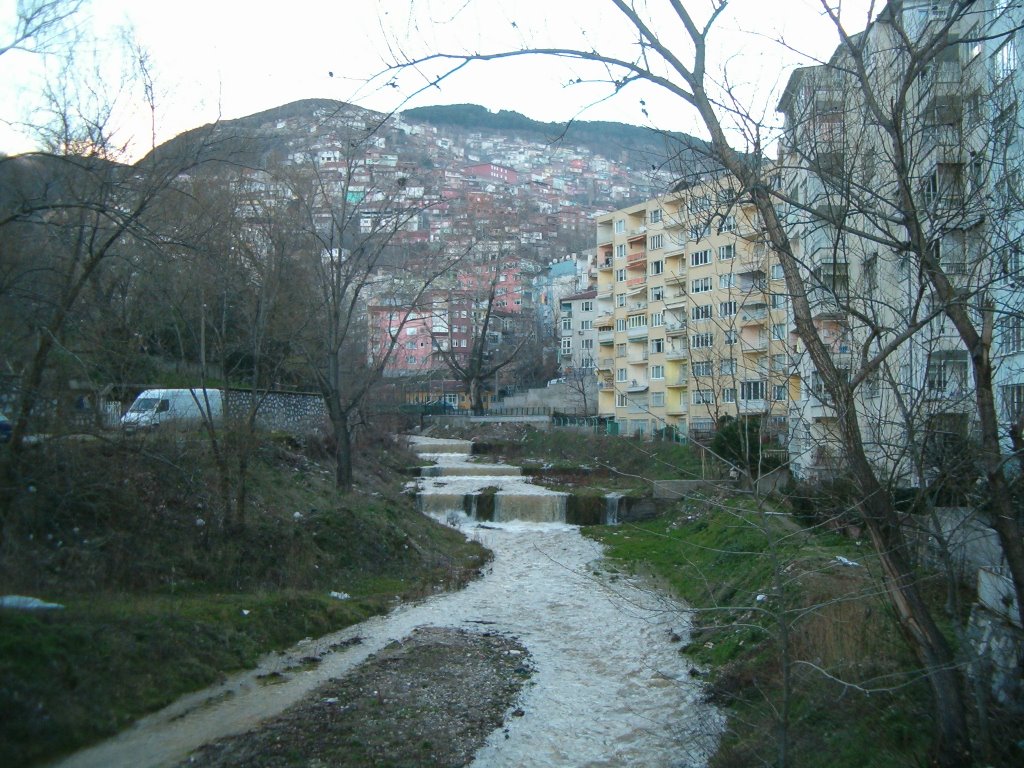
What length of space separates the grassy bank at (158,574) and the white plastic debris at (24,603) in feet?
0.67

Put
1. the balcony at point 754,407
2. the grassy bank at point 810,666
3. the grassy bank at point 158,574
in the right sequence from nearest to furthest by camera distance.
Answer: the balcony at point 754,407, the grassy bank at point 810,666, the grassy bank at point 158,574

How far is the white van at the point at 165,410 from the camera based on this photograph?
1532 centimetres

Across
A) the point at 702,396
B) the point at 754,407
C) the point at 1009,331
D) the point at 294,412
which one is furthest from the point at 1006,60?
the point at 294,412

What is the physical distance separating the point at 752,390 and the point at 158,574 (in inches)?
364

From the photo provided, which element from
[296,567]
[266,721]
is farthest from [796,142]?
[296,567]

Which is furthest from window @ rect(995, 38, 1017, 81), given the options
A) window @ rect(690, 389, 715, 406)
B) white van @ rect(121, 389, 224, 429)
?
white van @ rect(121, 389, 224, 429)

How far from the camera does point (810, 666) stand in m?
7.34

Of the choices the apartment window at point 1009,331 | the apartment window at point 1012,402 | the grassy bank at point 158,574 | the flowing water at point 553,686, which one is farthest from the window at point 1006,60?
the grassy bank at point 158,574

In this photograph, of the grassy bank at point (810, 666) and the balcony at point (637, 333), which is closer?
the grassy bank at point (810, 666)

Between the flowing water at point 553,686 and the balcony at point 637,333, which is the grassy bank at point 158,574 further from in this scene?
the balcony at point 637,333

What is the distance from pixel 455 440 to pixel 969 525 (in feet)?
154

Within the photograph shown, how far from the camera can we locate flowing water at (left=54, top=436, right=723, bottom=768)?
826 cm

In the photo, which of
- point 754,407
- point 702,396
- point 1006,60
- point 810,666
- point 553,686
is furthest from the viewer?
point 553,686

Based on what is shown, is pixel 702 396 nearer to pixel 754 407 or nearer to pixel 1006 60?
pixel 754 407
